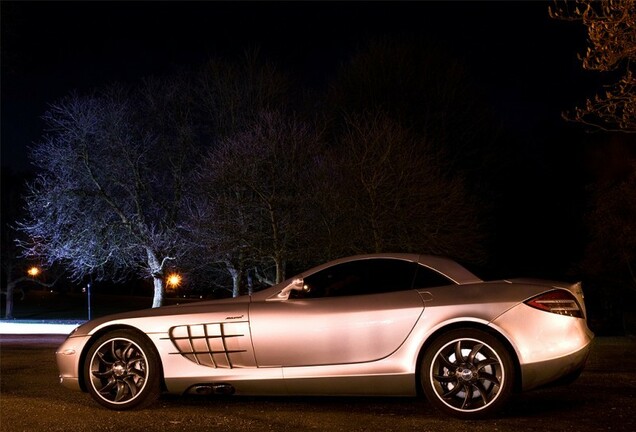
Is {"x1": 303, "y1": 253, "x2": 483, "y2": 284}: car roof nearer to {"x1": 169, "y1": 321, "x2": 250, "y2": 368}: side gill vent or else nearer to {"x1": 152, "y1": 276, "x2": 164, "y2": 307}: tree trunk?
{"x1": 169, "y1": 321, "x2": 250, "y2": 368}: side gill vent

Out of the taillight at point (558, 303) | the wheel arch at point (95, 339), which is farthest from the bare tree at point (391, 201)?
the taillight at point (558, 303)

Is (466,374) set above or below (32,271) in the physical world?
below

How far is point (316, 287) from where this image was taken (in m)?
6.72

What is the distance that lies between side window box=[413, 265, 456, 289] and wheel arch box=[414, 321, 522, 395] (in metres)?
0.39

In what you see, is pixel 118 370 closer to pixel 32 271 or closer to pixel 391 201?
pixel 391 201

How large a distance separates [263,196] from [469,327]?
17749mm

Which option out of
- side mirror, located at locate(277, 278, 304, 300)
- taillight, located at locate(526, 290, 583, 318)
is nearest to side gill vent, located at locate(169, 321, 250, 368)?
side mirror, located at locate(277, 278, 304, 300)

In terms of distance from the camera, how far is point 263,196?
23672mm

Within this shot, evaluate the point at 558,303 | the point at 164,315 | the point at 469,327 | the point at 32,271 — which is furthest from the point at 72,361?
the point at 32,271

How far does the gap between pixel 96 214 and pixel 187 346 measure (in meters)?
24.2

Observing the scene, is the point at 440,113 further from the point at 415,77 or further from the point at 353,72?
the point at 353,72

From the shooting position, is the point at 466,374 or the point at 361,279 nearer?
the point at 466,374

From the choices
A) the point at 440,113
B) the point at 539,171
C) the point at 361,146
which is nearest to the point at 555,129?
the point at 539,171

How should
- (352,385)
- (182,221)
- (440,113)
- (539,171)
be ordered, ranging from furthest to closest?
(539,171) < (440,113) < (182,221) < (352,385)
